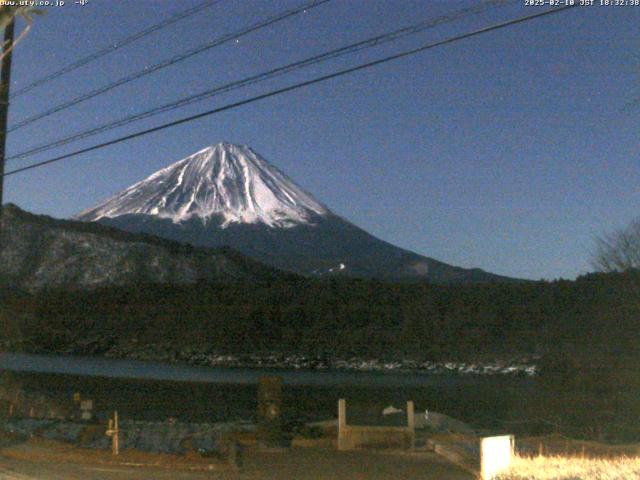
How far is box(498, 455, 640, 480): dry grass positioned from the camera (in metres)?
10.7

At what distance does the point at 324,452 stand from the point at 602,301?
130 ft

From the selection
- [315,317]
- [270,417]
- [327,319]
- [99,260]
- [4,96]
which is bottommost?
[270,417]

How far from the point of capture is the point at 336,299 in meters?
101

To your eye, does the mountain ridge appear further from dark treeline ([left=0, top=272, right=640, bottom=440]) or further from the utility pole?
the utility pole

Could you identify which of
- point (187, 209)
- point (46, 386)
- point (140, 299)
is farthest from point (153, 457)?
point (187, 209)

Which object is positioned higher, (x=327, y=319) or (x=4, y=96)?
(x=4, y=96)

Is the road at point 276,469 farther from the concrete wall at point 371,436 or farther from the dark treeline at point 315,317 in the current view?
the dark treeline at point 315,317

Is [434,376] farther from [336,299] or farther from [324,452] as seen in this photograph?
[324,452]

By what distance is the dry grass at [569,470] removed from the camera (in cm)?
1073

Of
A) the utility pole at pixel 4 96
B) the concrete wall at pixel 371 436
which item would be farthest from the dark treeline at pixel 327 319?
the utility pole at pixel 4 96

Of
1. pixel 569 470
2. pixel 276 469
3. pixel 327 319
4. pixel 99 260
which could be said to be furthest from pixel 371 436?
pixel 99 260

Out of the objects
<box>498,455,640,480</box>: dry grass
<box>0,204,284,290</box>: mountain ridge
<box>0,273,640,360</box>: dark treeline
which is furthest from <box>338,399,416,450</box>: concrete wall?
<box>0,204,284,290</box>: mountain ridge

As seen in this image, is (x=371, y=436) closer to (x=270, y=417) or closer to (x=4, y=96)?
(x=270, y=417)

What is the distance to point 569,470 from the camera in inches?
454
